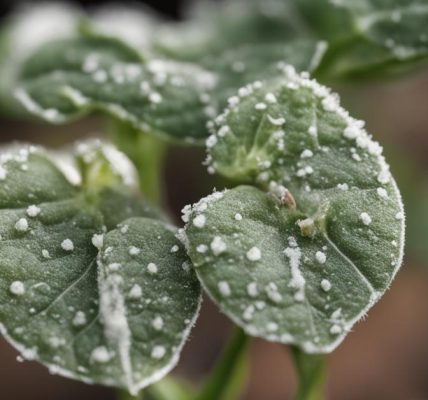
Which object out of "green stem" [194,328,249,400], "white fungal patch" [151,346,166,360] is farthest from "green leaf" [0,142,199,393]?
"green stem" [194,328,249,400]

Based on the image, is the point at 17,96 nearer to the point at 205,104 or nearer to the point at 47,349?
the point at 205,104

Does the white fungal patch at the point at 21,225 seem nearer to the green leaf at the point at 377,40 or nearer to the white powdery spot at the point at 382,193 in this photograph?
the white powdery spot at the point at 382,193

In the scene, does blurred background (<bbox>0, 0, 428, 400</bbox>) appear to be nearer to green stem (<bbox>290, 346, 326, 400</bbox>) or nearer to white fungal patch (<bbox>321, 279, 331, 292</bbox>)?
green stem (<bbox>290, 346, 326, 400</bbox>)

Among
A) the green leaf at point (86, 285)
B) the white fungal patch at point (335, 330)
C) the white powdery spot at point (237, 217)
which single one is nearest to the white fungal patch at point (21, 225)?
the green leaf at point (86, 285)

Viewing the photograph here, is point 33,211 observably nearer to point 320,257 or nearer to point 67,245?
point 67,245

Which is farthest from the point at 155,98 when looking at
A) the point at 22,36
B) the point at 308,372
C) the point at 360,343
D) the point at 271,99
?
the point at 360,343

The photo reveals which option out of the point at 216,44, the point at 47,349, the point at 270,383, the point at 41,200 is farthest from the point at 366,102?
the point at 47,349

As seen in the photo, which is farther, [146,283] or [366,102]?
[366,102]
